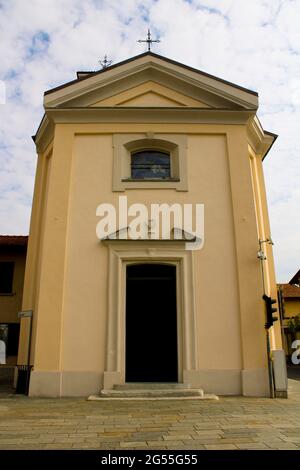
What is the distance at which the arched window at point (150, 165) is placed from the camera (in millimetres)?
11258

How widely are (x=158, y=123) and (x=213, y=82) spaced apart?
1907 mm

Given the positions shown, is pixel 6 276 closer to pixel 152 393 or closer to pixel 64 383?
pixel 64 383

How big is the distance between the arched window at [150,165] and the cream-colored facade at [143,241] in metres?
0.29

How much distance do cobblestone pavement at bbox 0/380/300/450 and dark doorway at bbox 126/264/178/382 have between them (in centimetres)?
163

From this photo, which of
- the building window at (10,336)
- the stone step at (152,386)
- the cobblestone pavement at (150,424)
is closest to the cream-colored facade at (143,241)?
the stone step at (152,386)

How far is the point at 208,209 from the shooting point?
416 inches

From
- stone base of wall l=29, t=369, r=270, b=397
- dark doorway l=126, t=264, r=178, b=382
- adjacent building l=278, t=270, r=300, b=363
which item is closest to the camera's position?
stone base of wall l=29, t=369, r=270, b=397

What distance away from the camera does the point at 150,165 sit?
11375 millimetres

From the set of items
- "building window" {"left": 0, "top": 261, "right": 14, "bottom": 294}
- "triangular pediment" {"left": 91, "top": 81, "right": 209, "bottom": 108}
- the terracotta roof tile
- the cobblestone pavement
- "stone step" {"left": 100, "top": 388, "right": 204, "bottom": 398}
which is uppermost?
"triangular pediment" {"left": 91, "top": 81, "right": 209, "bottom": 108}

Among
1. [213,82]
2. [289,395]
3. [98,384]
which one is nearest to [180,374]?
[98,384]

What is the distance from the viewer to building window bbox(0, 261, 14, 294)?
674 inches

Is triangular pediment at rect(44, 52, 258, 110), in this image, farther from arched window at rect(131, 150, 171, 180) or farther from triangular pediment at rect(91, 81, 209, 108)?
arched window at rect(131, 150, 171, 180)

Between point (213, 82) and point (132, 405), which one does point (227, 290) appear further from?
point (213, 82)

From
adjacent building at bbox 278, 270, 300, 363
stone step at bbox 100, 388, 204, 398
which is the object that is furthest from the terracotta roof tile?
stone step at bbox 100, 388, 204, 398
